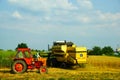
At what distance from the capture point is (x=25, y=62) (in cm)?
2547

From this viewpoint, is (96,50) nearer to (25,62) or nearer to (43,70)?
(43,70)

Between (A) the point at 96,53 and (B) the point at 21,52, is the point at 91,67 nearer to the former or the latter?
(B) the point at 21,52

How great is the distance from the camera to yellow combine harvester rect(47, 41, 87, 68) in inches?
1188

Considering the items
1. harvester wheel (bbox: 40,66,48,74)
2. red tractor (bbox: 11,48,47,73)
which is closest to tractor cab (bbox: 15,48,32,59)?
red tractor (bbox: 11,48,47,73)

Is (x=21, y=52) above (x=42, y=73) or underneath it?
above

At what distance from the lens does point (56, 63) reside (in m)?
32.4

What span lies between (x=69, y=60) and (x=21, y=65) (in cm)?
656

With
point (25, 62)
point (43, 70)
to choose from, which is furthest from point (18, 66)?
point (43, 70)

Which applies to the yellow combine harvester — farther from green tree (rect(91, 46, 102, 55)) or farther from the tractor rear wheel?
green tree (rect(91, 46, 102, 55))

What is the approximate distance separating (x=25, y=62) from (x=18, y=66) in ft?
1.97

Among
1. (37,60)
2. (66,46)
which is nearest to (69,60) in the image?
(66,46)

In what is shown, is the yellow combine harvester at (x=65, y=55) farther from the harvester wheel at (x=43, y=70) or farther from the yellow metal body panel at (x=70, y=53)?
the harvester wheel at (x=43, y=70)

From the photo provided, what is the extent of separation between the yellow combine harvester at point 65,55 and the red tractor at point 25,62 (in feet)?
17.4

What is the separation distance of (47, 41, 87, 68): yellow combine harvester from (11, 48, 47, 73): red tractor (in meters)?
5.29
